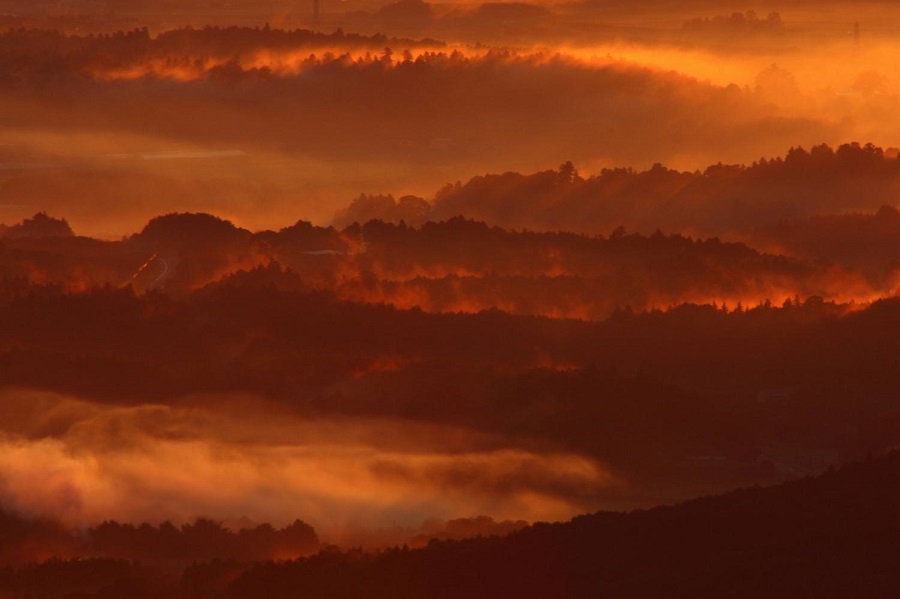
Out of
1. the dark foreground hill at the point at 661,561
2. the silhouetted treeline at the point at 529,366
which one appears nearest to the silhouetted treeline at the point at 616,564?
the dark foreground hill at the point at 661,561

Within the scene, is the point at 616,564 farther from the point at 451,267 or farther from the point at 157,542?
the point at 451,267

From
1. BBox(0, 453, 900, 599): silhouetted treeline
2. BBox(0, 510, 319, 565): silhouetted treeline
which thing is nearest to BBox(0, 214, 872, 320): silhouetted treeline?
BBox(0, 510, 319, 565): silhouetted treeline

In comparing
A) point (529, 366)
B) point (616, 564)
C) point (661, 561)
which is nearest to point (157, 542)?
point (616, 564)

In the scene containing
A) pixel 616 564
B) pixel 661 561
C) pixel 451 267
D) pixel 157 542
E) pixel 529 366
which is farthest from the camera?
pixel 451 267

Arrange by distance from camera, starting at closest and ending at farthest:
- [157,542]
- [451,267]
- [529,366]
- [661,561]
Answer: [661,561] < [157,542] < [529,366] < [451,267]

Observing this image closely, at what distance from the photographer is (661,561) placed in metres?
66.3

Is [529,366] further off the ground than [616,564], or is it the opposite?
[529,366]

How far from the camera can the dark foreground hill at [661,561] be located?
204ft

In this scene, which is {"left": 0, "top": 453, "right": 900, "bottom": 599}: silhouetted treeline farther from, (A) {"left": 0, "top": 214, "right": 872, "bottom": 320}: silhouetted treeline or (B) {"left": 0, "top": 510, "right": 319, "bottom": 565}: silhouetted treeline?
(A) {"left": 0, "top": 214, "right": 872, "bottom": 320}: silhouetted treeline

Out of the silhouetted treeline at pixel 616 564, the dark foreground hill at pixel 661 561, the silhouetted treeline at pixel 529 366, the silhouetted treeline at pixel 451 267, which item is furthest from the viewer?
the silhouetted treeline at pixel 451 267

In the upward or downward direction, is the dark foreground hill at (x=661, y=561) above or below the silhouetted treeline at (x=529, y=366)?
below

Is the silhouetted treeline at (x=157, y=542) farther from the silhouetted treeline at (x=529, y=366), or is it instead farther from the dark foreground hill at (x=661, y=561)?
the silhouetted treeline at (x=529, y=366)

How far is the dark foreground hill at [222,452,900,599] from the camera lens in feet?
204

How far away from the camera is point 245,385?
4884 inches
